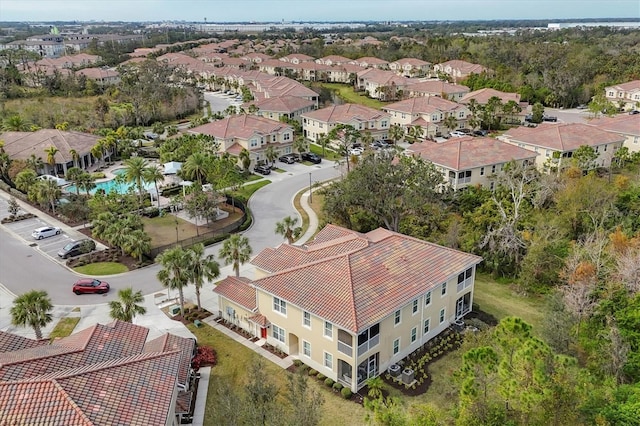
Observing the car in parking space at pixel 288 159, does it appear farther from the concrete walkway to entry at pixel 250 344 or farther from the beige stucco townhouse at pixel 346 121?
the concrete walkway to entry at pixel 250 344

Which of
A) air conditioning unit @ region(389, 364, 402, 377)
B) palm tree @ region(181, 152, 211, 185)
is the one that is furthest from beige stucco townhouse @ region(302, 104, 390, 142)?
air conditioning unit @ region(389, 364, 402, 377)

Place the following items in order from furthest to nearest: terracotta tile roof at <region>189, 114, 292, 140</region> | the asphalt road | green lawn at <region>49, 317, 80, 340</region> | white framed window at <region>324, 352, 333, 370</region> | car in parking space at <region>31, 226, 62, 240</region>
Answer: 1. terracotta tile roof at <region>189, 114, 292, 140</region>
2. car in parking space at <region>31, 226, 62, 240</region>
3. the asphalt road
4. green lawn at <region>49, 317, 80, 340</region>
5. white framed window at <region>324, 352, 333, 370</region>

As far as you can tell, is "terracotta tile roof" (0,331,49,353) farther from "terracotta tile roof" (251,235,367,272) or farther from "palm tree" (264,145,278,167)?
"palm tree" (264,145,278,167)

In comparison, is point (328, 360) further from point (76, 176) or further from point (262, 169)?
point (262, 169)

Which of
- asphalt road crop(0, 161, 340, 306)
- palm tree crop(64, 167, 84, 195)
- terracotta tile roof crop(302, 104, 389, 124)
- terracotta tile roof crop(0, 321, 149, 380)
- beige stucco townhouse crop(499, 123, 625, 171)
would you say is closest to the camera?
terracotta tile roof crop(0, 321, 149, 380)

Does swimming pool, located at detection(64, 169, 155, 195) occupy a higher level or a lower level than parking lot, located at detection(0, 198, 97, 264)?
higher

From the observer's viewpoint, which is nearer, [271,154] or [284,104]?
[271,154]

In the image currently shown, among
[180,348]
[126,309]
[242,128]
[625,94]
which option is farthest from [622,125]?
[126,309]
